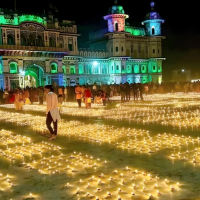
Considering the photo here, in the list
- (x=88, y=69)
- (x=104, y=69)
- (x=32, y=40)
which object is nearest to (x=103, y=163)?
(x=32, y=40)

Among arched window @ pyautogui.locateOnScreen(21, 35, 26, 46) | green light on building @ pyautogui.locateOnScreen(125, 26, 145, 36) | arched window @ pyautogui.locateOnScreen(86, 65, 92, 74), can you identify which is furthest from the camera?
green light on building @ pyautogui.locateOnScreen(125, 26, 145, 36)

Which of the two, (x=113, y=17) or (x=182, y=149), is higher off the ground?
(x=113, y=17)

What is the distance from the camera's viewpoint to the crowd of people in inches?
741

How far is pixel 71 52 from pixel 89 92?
1105 inches

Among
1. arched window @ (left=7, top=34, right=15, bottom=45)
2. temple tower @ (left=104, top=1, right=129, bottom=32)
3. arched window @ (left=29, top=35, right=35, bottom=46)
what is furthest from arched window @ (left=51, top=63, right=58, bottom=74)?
temple tower @ (left=104, top=1, right=129, bottom=32)

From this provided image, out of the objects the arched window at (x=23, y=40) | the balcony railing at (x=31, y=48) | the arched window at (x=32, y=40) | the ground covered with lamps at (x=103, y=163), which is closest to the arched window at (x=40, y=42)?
the arched window at (x=32, y=40)

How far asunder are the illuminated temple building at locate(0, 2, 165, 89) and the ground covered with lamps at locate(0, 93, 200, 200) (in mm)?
28454

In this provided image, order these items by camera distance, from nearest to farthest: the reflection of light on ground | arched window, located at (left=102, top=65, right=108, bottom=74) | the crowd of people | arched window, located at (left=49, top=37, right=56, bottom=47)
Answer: the reflection of light on ground
the crowd of people
arched window, located at (left=49, top=37, right=56, bottom=47)
arched window, located at (left=102, top=65, right=108, bottom=74)

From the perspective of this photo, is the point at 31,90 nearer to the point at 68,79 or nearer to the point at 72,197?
the point at 68,79

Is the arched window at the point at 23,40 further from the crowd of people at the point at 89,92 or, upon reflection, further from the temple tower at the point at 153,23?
the temple tower at the point at 153,23

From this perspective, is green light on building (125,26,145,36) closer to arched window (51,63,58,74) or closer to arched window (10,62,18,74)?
arched window (51,63,58,74)

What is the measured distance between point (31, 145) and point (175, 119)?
20.9 ft

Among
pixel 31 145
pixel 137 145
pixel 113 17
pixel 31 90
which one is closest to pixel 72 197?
pixel 137 145

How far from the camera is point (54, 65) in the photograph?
1638 inches
